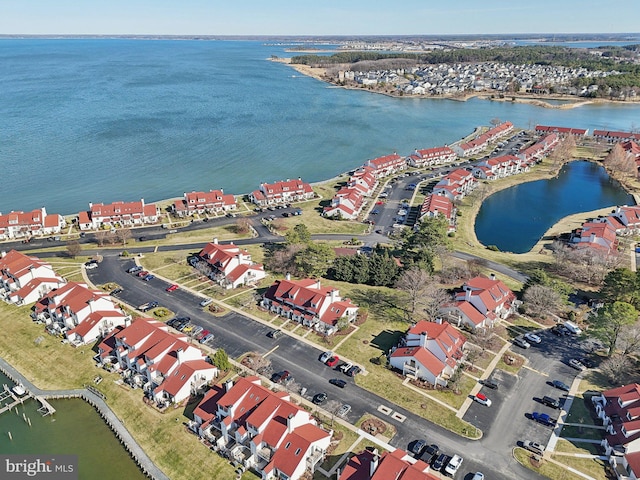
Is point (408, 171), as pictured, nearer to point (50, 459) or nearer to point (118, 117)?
point (50, 459)

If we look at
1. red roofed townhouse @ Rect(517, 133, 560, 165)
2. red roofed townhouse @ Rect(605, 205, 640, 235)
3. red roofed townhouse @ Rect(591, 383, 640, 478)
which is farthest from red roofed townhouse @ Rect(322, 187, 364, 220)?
red roofed townhouse @ Rect(517, 133, 560, 165)

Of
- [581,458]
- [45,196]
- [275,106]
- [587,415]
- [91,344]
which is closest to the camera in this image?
[581,458]

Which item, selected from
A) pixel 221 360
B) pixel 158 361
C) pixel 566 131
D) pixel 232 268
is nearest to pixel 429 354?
pixel 221 360

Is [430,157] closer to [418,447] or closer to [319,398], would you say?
[319,398]

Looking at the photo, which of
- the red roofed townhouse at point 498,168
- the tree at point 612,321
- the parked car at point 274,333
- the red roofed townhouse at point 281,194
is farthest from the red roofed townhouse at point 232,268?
the red roofed townhouse at point 498,168

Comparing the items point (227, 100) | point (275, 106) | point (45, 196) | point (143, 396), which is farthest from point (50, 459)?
point (227, 100)
